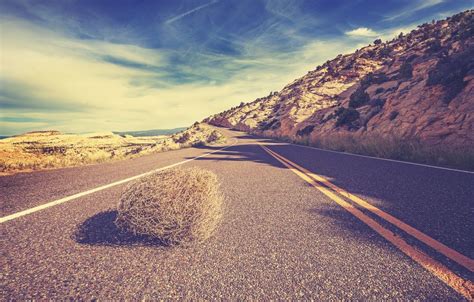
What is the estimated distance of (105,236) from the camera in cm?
240

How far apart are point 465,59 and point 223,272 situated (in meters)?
14.6

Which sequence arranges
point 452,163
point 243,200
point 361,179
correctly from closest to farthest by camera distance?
point 243,200 < point 361,179 < point 452,163

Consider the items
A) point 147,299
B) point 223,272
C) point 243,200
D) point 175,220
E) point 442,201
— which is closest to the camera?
point 147,299

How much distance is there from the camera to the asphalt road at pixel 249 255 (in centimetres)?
155

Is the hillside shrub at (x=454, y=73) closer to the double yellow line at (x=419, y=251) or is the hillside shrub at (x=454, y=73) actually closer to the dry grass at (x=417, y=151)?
the dry grass at (x=417, y=151)

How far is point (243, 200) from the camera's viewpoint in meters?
3.69

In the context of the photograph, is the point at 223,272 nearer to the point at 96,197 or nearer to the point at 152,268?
the point at 152,268

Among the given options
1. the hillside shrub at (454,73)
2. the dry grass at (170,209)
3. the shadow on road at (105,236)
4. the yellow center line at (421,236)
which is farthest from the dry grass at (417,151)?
the shadow on road at (105,236)

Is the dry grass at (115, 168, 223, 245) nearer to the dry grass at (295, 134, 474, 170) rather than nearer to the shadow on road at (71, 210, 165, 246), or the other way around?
the shadow on road at (71, 210, 165, 246)

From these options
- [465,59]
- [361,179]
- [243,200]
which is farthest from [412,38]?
[243,200]

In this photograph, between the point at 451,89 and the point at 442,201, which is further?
the point at 451,89

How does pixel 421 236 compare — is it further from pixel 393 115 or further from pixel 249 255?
pixel 393 115

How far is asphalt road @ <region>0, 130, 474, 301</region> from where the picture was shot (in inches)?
61.2

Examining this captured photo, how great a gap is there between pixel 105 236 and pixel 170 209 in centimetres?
80
